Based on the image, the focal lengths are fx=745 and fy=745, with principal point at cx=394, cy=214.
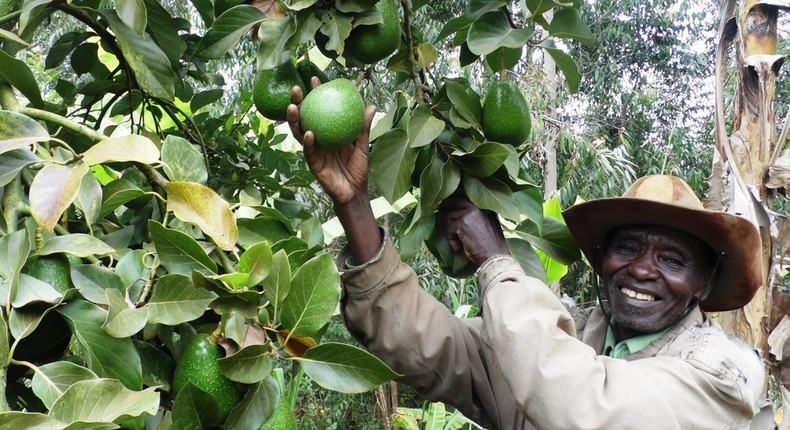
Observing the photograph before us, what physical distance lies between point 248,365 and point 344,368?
11 cm

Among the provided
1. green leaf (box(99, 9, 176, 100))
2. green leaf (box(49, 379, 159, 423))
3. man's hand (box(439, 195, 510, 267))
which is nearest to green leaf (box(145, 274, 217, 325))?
green leaf (box(49, 379, 159, 423))

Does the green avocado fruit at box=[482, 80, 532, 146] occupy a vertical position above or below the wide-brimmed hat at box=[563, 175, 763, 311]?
above

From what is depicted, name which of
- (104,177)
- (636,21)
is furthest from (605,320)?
(636,21)

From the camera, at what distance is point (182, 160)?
2.82 ft

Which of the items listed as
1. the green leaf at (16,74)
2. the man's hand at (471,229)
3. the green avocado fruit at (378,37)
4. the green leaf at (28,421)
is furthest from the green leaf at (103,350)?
the man's hand at (471,229)

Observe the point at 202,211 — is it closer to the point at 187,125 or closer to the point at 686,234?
the point at 187,125

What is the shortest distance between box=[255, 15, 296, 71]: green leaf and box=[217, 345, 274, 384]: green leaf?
43 centimetres

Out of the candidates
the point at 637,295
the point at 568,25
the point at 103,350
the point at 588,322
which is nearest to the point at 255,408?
the point at 103,350

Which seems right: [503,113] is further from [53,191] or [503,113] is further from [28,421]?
[28,421]

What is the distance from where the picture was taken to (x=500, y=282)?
1251 millimetres

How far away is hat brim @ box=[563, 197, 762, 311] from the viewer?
150 centimetres

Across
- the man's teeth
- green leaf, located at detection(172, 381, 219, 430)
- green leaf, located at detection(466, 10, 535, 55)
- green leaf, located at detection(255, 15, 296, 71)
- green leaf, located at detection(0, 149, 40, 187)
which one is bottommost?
the man's teeth

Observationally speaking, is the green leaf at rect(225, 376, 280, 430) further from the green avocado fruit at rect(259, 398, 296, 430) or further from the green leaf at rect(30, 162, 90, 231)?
the green leaf at rect(30, 162, 90, 231)

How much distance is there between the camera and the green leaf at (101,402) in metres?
0.60
